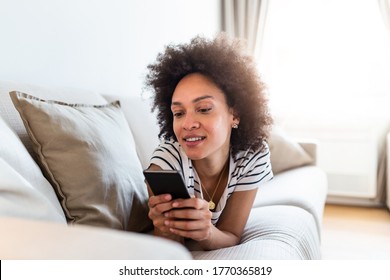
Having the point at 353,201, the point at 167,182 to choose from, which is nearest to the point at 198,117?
the point at 167,182

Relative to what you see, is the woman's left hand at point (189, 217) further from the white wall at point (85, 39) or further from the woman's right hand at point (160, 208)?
the white wall at point (85, 39)

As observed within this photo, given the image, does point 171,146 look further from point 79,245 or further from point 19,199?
point 79,245

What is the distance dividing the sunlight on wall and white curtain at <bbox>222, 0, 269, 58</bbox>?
0.07 meters

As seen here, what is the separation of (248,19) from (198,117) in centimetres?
264

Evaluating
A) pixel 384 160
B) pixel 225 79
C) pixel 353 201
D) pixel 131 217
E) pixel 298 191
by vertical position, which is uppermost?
pixel 225 79

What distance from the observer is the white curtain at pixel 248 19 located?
11.2 ft

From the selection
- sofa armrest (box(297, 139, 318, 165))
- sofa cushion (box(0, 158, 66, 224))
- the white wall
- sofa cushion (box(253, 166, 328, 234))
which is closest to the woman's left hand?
sofa cushion (box(0, 158, 66, 224))

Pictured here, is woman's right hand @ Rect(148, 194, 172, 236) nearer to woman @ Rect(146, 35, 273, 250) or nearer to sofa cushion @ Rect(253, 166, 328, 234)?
woman @ Rect(146, 35, 273, 250)

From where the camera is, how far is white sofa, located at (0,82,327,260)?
1.40 ft

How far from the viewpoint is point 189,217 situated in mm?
888

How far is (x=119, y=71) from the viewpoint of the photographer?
2035 mm

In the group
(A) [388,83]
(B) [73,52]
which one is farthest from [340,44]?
(B) [73,52]

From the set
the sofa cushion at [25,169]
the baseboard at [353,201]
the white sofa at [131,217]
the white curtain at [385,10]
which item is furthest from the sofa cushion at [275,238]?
the white curtain at [385,10]

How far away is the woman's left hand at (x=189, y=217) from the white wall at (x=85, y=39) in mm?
775
